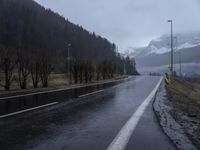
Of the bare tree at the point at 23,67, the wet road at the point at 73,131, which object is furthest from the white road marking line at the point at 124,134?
the bare tree at the point at 23,67

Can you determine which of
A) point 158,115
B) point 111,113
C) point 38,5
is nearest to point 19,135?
point 111,113

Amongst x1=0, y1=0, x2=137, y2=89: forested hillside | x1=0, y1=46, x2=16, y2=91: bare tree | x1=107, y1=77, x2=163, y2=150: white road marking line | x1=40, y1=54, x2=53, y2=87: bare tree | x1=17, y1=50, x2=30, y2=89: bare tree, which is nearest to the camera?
x1=107, y1=77, x2=163, y2=150: white road marking line

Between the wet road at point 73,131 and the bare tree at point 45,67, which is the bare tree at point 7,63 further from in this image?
the wet road at point 73,131

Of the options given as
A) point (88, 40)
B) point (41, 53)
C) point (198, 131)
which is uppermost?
point (88, 40)

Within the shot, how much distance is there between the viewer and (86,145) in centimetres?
679

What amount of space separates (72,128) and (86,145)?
185 centimetres

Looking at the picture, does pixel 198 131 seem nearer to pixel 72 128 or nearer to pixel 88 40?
pixel 72 128

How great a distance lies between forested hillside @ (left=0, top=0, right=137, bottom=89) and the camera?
2717 centimetres

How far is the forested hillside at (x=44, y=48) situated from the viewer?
27.2 meters

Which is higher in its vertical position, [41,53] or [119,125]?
[41,53]

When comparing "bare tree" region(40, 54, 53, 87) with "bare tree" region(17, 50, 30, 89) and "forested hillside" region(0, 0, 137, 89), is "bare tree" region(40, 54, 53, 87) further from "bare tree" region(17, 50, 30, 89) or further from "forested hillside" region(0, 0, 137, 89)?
"bare tree" region(17, 50, 30, 89)

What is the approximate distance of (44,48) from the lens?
89.4 meters

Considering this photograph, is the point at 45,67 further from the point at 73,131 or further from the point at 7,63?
the point at 73,131

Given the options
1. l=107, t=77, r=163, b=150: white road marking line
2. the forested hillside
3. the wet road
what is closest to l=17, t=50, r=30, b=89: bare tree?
the forested hillside
